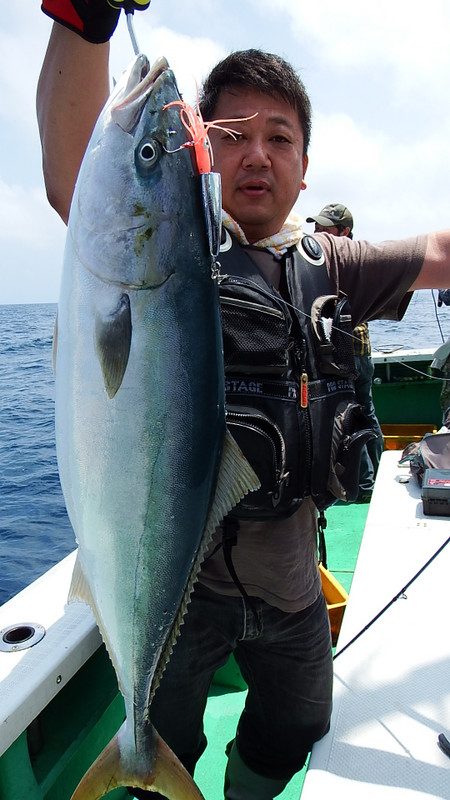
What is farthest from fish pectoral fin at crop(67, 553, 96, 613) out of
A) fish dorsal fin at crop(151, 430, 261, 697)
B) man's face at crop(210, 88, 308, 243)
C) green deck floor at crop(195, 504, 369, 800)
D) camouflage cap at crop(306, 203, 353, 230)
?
camouflage cap at crop(306, 203, 353, 230)

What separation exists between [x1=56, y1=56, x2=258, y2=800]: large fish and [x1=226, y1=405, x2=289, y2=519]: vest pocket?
37cm

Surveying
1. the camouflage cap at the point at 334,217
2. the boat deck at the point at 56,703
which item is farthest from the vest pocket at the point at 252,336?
the camouflage cap at the point at 334,217

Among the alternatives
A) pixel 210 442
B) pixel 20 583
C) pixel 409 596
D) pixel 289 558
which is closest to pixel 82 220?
pixel 210 442

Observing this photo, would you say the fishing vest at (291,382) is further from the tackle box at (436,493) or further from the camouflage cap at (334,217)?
the camouflage cap at (334,217)

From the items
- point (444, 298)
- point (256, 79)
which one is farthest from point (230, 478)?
point (444, 298)

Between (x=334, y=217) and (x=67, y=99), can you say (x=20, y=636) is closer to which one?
(x=67, y=99)

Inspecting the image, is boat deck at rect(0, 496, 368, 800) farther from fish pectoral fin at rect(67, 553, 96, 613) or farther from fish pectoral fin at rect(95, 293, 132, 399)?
fish pectoral fin at rect(95, 293, 132, 399)

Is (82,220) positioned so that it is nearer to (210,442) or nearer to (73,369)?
(73,369)

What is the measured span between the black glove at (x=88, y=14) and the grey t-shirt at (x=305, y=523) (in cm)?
86

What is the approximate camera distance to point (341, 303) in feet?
7.20

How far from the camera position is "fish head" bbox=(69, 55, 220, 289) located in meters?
1.45

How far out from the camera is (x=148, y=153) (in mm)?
1466

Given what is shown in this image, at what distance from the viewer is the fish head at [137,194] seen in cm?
145

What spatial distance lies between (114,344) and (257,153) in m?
0.94
